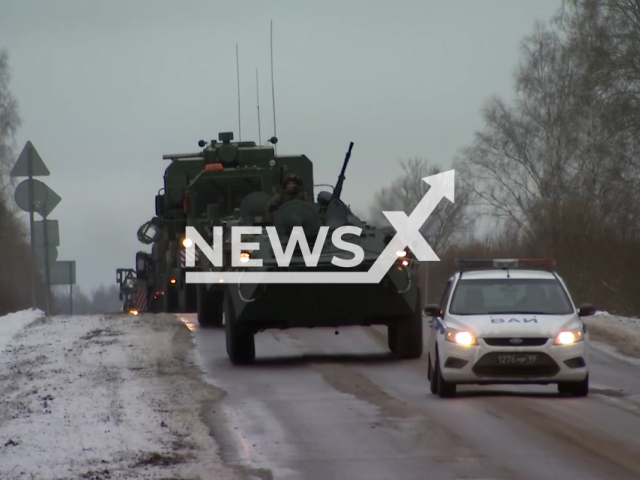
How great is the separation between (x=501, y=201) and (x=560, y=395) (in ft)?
121

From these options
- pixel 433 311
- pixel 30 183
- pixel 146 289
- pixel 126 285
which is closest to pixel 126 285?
pixel 126 285

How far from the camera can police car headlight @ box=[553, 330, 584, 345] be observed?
45.7 feet

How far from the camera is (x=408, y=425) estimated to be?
39.2 feet

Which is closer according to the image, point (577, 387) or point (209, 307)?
point (577, 387)

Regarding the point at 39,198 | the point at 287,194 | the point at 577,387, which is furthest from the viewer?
the point at 39,198

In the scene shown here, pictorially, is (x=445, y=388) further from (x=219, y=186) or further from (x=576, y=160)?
(x=576, y=160)

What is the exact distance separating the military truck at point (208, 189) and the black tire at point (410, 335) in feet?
15.3

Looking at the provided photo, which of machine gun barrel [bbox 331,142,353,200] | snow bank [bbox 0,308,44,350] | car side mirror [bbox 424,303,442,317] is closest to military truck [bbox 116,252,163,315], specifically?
snow bank [bbox 0,308,44,350]

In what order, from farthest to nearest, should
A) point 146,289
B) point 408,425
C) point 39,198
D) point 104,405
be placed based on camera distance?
point 146,289 < point 39,198 < point 104,405 < point 408,425

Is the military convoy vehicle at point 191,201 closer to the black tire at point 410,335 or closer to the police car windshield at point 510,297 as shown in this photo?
the black tire at point 410,335

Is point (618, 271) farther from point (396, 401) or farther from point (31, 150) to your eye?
point (396, 401)

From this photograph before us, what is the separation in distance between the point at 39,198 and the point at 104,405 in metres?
11.4

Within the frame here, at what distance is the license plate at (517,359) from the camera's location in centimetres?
1383

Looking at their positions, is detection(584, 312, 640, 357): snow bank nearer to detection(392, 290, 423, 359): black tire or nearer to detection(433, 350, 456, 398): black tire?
detection(392, 290, 423, 359): black tire
